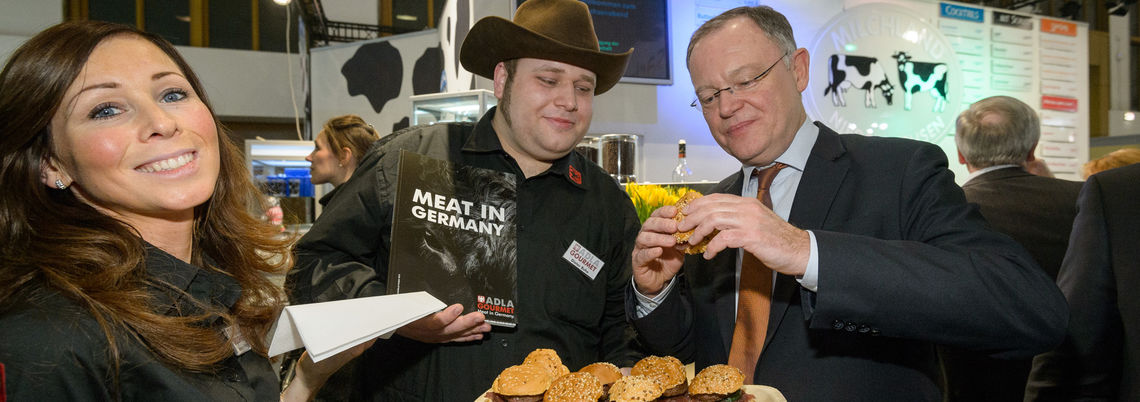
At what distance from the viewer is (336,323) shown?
3.51 feet

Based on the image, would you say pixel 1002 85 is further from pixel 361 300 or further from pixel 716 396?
pixel 361 300

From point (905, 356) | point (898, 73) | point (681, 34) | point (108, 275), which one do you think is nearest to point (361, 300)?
point (108, 275)

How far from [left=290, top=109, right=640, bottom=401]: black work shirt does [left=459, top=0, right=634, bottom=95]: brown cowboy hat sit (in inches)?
10.2

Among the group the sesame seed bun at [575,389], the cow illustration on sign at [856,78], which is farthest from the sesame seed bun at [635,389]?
the cow illustration on sign at [856,78]

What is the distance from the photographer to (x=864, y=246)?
1.27 metres

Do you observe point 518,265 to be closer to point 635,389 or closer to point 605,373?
point 605,373

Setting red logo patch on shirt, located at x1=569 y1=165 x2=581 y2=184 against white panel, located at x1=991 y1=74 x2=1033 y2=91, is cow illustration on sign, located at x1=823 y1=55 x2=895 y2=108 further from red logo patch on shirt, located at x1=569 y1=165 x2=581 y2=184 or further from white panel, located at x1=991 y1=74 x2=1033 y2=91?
red logo patch on shirt, located at x1=569 y1=165 x2=581 y2=184

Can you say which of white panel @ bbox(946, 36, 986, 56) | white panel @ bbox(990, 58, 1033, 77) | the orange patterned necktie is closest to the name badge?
the orange patterned necktie

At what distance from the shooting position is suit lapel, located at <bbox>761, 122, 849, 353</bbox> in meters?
1.56

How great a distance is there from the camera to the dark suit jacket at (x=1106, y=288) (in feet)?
5.28

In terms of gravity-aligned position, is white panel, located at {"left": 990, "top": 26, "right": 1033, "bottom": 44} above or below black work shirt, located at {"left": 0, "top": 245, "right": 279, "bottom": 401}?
above

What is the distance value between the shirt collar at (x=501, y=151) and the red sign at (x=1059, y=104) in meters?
8.25

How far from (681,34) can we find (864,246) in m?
4.78

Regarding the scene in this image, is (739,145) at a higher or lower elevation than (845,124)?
lower
